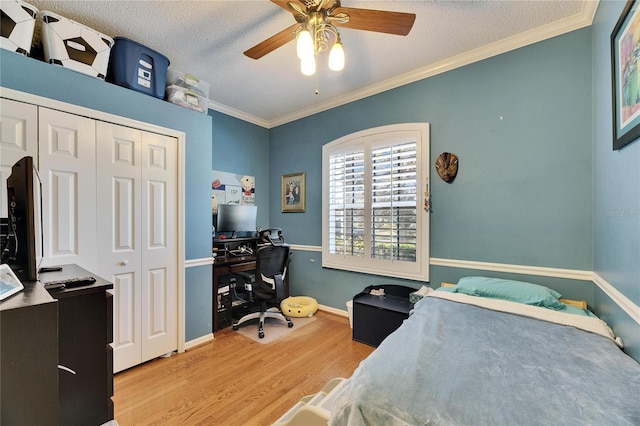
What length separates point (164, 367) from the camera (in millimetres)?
2180

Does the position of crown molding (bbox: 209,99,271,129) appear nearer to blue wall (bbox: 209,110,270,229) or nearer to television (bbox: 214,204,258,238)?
blue wall (bbox: 209,110,270,229)

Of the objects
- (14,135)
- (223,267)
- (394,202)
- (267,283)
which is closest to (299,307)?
(267,283)

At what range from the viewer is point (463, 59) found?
2.46 meters

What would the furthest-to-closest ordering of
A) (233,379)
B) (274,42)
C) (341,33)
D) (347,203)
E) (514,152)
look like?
(347,203) → (514,152) → (341,33) → (233,379) → (274,42)

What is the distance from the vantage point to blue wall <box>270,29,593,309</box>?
2.01 meters

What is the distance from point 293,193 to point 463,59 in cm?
256

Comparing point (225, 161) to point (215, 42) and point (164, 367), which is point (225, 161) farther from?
point (164, 367)

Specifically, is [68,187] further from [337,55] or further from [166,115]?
[337,55]

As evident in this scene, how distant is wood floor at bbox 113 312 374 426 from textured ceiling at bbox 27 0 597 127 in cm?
277

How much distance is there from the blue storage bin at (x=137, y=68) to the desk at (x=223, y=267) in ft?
5.59

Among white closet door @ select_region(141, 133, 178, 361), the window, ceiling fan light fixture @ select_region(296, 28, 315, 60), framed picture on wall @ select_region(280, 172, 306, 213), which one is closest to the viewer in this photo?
ceiling fan light fixture @ select_region(296, 28, 315, 60)

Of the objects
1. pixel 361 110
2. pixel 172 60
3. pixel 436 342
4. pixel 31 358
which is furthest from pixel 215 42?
pixel 436 342

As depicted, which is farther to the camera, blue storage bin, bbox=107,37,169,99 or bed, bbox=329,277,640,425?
blue storage bin, bbox=107,37,169,99

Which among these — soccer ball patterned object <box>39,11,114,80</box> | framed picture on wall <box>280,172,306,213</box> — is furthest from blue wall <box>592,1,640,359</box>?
soccer ball patterned object <box>39,11,114,80</box>
